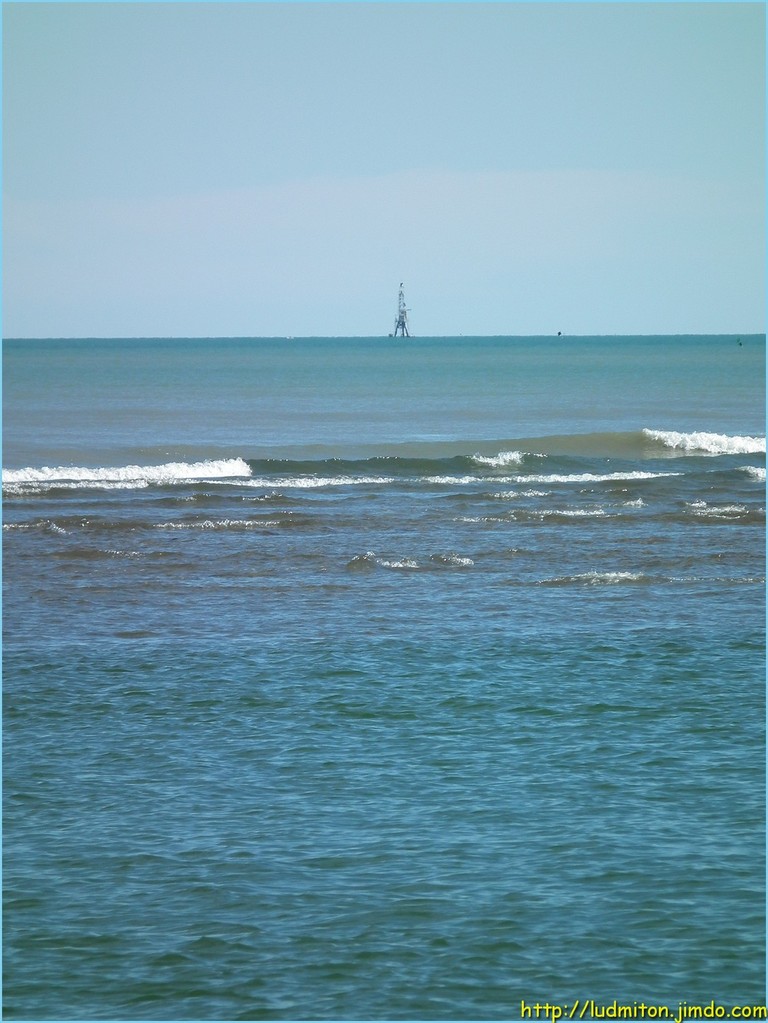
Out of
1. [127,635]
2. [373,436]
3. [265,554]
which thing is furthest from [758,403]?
[127,635]

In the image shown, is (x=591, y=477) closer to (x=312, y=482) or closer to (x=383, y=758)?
(x=312, y=482)

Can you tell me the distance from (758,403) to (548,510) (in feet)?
133

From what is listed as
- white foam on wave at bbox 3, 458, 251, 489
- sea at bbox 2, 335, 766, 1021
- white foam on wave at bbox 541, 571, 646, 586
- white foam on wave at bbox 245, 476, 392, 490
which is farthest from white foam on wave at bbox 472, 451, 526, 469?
white foam on wave at bbox 541, 571, 646, 586

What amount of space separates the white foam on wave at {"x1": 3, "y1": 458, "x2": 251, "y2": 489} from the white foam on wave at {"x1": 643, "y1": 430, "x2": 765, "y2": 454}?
643 inches

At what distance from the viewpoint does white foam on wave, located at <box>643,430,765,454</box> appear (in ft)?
150

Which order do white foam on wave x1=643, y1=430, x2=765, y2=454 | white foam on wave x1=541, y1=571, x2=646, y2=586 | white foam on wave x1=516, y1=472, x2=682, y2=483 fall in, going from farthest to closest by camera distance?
white foam on wave x1=643, y1=430, x2=765, y2=454 → white foam on wave x1=516, y1=472, x2=682, y2=483 → white foam on wave x1=541, y1=571, x2=646, y2=586

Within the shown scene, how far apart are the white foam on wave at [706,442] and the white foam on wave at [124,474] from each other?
16339 millimetres

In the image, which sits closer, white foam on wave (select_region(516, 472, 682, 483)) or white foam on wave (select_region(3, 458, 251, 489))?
white foam on wave (select_region(3, 458, 251, 489))

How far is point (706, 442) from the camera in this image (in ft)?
153

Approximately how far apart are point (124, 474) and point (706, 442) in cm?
2158

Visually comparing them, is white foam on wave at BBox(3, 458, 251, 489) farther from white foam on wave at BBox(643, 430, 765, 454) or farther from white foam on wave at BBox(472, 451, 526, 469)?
white foam on wave at BBox(643, 430, 765, 454)

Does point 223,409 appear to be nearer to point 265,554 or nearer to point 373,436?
point 373,436

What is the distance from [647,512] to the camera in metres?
29.8

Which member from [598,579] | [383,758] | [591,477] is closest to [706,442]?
[591,477]
